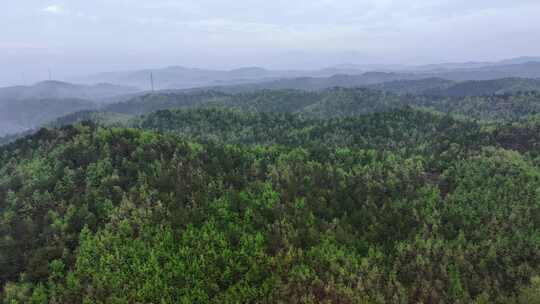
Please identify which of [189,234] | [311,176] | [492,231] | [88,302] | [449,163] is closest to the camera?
[88,302]

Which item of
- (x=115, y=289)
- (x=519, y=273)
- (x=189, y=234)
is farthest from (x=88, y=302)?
(x=519, y=273)

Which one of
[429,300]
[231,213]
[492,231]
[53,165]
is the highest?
[53,165]

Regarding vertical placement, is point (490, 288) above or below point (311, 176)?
below

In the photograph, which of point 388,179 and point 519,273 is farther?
point 388,179

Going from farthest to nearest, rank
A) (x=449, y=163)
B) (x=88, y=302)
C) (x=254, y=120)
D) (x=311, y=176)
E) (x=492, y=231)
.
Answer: (x=254, y=120), (x=449, y=163), (x=311, y=176), (x=492, y=231), (x=88, y=302)

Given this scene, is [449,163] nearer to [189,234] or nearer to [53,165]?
[189,234]

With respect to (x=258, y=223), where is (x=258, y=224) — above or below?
below
